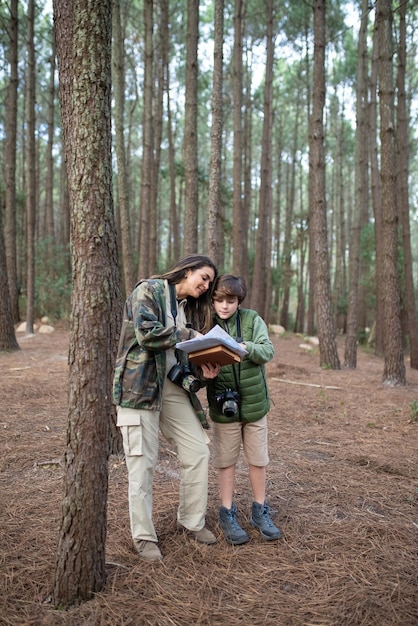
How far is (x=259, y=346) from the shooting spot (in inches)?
120

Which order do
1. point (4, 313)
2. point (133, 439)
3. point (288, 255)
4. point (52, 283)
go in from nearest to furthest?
1. point (133, 439)
2. point (4, 313)
3. point (52, 283)
4. point (288, 255)

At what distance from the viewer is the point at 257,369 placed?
320cm

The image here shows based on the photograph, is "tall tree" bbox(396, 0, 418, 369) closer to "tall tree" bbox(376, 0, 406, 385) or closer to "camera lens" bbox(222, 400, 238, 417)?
"tall tree" bbox(376, 0, 406, 385)

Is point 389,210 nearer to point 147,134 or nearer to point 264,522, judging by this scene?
point 147,134

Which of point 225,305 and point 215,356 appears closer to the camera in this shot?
point 215,356

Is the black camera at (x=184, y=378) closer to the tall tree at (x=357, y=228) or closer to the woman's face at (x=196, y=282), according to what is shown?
the woman's face at (x=196, y=282)

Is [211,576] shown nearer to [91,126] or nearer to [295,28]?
[91,126]

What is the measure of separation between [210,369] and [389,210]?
22.8 feet

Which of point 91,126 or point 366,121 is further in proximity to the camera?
point 366,121

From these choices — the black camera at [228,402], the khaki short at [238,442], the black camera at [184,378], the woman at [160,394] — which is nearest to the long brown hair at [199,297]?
the woman at [160,394]

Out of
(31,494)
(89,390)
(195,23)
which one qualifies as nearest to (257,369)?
(89,390)

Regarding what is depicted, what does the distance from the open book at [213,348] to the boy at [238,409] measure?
306 millimetres

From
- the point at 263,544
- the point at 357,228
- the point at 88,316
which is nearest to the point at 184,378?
the point at 88,316

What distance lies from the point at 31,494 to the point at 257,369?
6.87 feet
